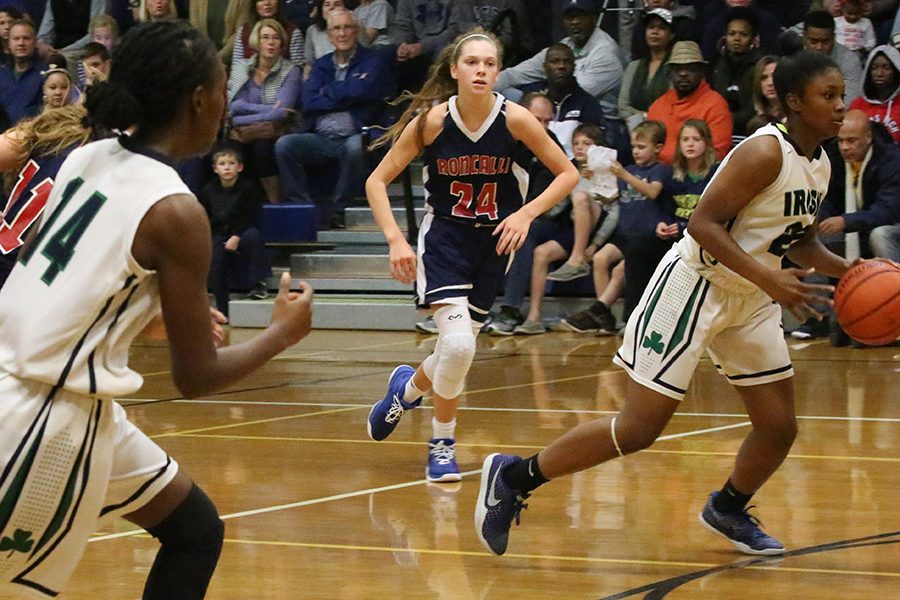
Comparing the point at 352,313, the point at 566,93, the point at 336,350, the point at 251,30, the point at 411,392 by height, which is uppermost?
the point at 251,30

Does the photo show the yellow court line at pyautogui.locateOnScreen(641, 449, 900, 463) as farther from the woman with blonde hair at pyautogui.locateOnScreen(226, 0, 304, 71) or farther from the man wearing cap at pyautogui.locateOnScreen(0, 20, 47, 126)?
the man wearing cap at pyautogui.locateOnScreen(0, 20, 47, 126)

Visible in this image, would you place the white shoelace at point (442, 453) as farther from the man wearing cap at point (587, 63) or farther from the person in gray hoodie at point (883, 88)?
the man wearing cap at point (587, 63)

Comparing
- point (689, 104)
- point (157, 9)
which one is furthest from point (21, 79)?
point (689, 104)

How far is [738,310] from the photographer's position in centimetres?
412

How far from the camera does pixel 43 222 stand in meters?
2.61

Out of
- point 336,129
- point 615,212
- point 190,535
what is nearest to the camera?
point 190,535

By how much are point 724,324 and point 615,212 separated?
20.7 ft

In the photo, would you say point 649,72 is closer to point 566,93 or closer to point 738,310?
point 566,93

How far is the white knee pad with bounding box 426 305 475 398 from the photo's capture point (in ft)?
17.6

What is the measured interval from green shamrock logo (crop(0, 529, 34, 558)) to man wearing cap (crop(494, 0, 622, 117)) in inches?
357

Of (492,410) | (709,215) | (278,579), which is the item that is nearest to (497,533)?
(278,579)

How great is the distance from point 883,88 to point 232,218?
200 inches

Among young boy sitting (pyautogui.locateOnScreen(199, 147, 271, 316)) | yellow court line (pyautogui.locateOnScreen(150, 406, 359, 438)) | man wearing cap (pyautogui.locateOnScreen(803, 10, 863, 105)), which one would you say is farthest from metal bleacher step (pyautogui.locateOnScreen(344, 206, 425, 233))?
yellow court line (pyautogui.locateOnScreen(150, 406, 359, 438))

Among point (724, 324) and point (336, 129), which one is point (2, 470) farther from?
point (336, 129)
